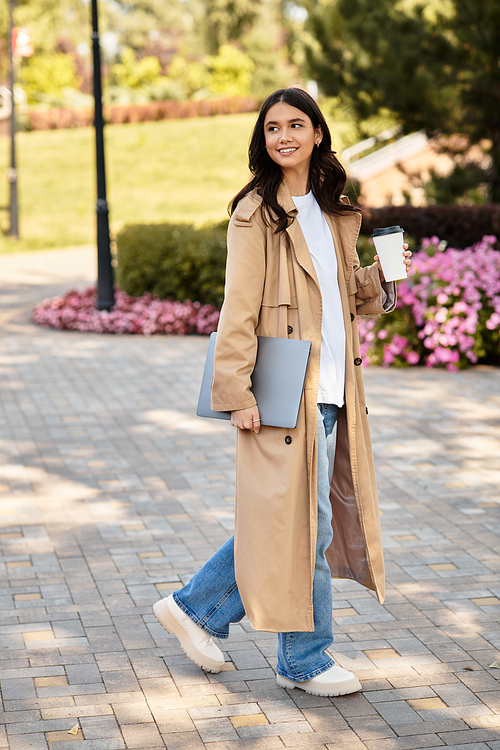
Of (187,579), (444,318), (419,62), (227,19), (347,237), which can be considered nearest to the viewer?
(347,237)

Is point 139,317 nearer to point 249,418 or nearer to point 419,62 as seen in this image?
point 419,62

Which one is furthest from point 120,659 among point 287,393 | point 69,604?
point 287,393

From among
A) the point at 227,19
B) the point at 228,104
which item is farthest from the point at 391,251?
the point at 227,19

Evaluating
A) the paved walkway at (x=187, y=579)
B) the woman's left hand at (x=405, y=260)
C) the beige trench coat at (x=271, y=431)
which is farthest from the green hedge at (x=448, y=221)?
the beige trench coat at (x=271, y=431)

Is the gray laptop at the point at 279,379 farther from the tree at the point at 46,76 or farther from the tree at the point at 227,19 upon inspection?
the tree at the point at 227,19

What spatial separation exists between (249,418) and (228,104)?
121ft

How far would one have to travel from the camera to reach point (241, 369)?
A: 269cm

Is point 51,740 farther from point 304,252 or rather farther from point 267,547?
point 304,252

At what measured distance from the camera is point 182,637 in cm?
306

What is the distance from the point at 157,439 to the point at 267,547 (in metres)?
3.45

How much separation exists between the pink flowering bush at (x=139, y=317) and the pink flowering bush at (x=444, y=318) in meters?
2.41

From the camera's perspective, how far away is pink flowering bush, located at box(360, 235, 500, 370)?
7.99 meters

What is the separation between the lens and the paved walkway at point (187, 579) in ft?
9.01

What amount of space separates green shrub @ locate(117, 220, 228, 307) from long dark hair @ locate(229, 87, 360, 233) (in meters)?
7.30
